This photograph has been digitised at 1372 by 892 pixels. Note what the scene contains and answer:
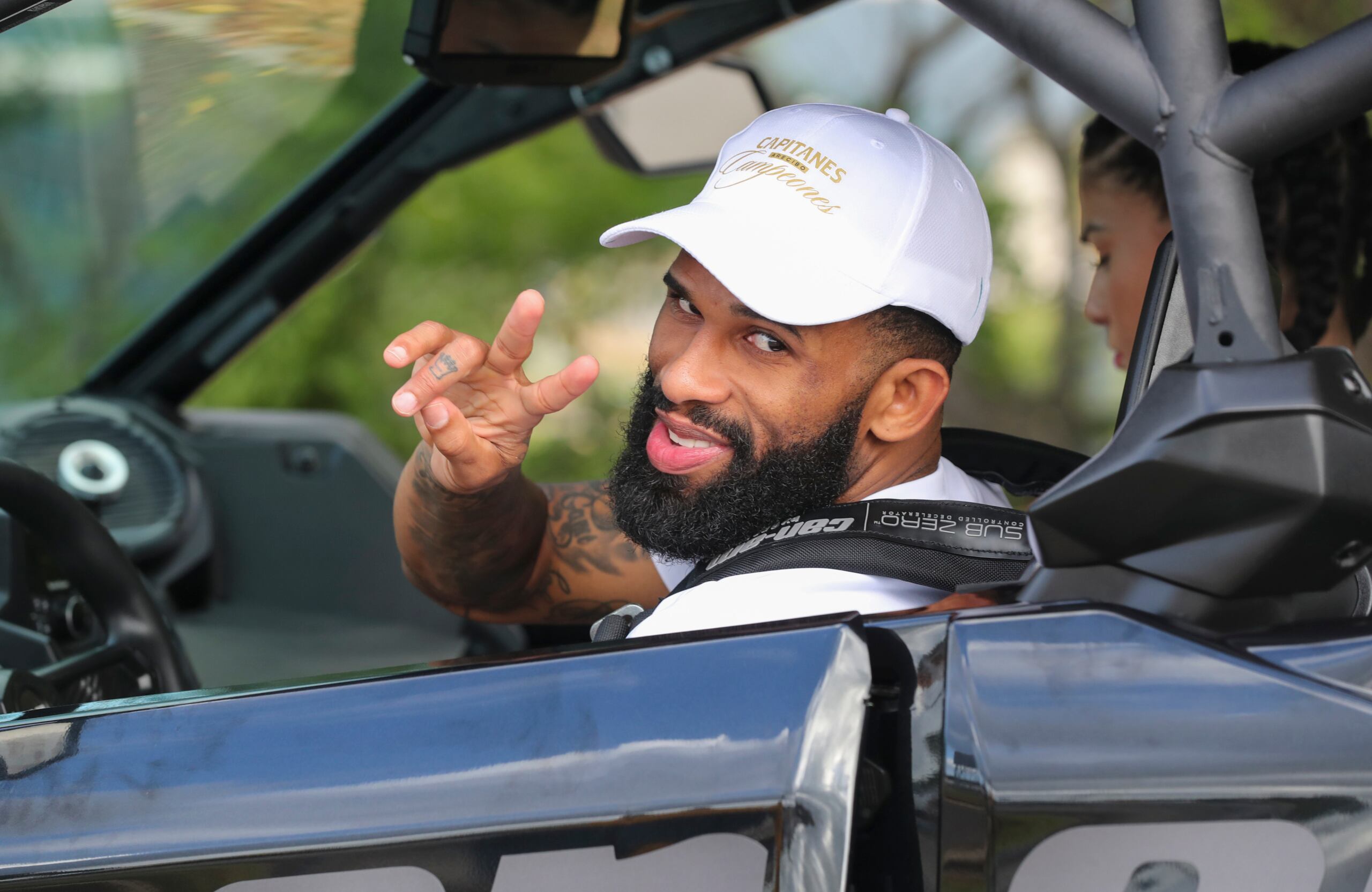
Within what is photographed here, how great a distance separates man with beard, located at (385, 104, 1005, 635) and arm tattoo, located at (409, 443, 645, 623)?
0.93ft

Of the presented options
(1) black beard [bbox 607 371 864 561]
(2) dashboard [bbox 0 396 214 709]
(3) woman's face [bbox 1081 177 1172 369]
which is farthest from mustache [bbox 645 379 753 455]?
(2) dashboard [bbox 0 396 214 709]

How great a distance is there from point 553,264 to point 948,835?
22.7ft

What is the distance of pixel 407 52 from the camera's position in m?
2.21

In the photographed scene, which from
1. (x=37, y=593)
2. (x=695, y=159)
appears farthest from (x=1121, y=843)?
(x=695, y=159)

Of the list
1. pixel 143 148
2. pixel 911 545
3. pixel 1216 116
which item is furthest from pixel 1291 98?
pixel 143 148

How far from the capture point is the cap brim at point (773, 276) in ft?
5.08

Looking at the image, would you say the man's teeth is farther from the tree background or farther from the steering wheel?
the tree background

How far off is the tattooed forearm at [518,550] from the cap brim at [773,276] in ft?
1.95

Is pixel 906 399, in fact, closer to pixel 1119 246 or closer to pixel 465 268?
pixel 1119 246

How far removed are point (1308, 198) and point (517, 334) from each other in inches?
58.8

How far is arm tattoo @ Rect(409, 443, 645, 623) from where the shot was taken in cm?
207

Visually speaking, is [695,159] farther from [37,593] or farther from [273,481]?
[37,593]

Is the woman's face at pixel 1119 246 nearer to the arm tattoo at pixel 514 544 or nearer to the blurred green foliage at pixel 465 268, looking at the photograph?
the arm tattoo at pixel 514 544

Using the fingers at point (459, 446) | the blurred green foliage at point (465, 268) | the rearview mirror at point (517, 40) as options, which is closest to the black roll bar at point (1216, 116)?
the fingers at point (459, 446)
